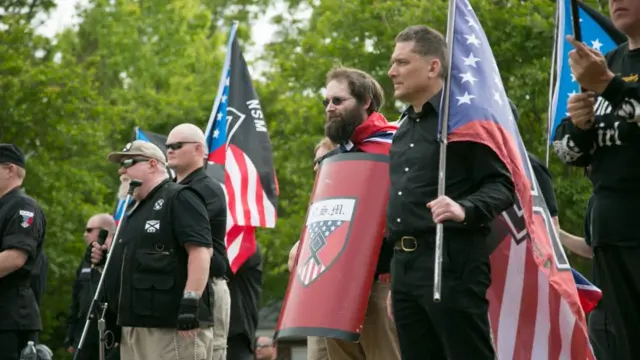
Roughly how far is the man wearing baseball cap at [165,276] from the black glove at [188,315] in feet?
0.19

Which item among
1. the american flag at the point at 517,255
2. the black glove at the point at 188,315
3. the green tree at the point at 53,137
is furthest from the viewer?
the green tree at the point at 53,137

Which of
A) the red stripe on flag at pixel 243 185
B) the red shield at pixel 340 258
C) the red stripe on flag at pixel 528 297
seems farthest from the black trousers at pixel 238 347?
the red stripe on flag at pixel 528 297

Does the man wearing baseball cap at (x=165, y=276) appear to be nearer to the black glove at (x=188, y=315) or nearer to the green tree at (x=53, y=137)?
the black glove at (x=188, y=315)

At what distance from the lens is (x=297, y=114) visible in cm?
2848

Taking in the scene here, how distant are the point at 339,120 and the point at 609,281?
122 inches

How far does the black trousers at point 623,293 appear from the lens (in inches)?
217

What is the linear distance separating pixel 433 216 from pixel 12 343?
5.46 m

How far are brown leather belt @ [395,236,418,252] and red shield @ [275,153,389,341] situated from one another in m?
1.06

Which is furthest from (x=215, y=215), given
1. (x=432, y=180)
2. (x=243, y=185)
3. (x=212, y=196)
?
(x=432, y=180)

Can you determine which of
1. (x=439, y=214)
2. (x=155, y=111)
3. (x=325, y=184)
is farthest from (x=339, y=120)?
(x=155, y=111)

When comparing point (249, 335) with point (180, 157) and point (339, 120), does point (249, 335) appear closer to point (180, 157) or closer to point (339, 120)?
point (180, 157)

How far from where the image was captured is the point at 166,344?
9.05m

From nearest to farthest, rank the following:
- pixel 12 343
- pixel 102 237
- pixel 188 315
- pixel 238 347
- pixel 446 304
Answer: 1. pixel 446 304
2. pixel 188 315
3. pixel 12 343
4. pixel 102 237
5. pixel 238 347

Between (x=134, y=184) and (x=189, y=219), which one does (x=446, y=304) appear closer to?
(x=189, y=219)
